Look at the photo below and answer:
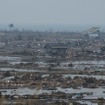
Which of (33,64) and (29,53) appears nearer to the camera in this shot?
(33,64)

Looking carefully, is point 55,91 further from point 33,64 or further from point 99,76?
point 33,64

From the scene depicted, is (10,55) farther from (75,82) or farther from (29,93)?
(29,93)

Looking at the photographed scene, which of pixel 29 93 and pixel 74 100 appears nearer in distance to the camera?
pixel 74 100

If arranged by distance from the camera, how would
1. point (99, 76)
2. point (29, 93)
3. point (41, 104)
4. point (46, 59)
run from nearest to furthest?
1. point (41, 104)
2. point (29, 93)
3. point (99, 76)
4. point (46, 59)

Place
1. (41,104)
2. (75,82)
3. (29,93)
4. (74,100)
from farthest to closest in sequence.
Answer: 1. (75,82)
2. (29,93)
3. (74,100)
4. (41,104)

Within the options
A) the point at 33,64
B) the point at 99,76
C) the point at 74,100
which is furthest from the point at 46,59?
the point at 74,100

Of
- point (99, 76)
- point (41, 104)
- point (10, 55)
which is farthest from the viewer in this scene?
point (10, 55)

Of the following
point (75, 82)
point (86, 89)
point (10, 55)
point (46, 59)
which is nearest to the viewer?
point (86, 89)

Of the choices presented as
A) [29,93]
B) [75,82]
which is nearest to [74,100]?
[29,93]
